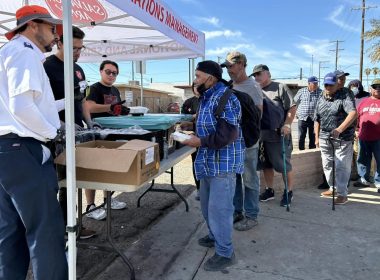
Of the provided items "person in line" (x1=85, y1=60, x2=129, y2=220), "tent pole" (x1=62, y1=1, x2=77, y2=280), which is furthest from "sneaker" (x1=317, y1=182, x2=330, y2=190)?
"tent pole" (x1=62, y1=1, x2=77, y2=280)

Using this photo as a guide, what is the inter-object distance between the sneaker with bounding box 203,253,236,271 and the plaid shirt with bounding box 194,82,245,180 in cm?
72

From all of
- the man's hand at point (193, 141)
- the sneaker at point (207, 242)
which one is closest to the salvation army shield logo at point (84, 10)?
the man's hand at point (193, 141)

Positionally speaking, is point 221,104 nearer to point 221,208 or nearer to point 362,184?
point 221,208

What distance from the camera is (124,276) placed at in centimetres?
285

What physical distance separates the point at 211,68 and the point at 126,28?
9.48 feet

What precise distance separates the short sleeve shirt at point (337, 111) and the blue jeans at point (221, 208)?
2560mm

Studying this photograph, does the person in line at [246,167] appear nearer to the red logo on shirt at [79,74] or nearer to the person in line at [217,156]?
the person in line at [217,156]

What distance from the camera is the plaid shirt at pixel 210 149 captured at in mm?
2826

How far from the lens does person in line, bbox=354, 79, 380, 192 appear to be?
5.55 m

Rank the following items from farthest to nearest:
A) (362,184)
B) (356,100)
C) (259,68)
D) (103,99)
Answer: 1. (356,100)
2. (362,184)
3. (259,68)
4. (103,99)

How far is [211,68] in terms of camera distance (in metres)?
2.91

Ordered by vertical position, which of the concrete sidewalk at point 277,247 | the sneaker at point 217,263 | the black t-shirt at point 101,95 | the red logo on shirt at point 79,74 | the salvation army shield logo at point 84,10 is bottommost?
the concrete sidewalk at point 277,247

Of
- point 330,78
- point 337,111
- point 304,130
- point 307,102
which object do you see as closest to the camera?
point 330,78

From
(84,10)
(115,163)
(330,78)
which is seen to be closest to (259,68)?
(330,78)
